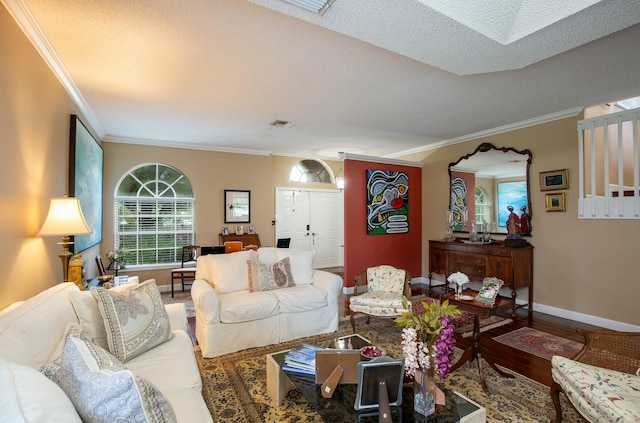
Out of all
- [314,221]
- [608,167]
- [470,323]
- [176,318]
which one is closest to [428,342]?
[176,318]

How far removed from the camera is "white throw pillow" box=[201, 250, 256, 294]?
3389 mm

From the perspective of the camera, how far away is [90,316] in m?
1.91

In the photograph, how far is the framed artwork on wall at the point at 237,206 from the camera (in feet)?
20.2

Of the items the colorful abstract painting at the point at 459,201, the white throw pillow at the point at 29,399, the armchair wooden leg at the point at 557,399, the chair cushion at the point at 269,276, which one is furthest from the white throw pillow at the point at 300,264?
the colorful abstract painting at the point at 459,201

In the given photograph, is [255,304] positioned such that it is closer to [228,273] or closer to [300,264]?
[228,273]

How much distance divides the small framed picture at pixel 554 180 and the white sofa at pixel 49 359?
4.67 meters

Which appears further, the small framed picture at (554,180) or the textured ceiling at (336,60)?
the small framed picture at (554,180)

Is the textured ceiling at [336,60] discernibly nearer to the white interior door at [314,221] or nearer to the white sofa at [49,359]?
the white sofa at [49,359]

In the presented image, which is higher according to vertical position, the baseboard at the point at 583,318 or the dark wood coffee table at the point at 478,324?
the dark wood coffee table at the point at 478,324

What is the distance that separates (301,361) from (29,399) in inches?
56.6

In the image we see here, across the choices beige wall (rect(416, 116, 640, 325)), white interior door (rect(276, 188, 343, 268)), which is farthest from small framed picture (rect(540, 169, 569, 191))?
white interior door (rect(276, 188, 343, 268))

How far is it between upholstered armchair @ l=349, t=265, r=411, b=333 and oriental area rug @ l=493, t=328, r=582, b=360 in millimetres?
1106

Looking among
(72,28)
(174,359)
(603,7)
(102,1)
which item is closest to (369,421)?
(174,359)

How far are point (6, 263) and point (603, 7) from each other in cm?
382
